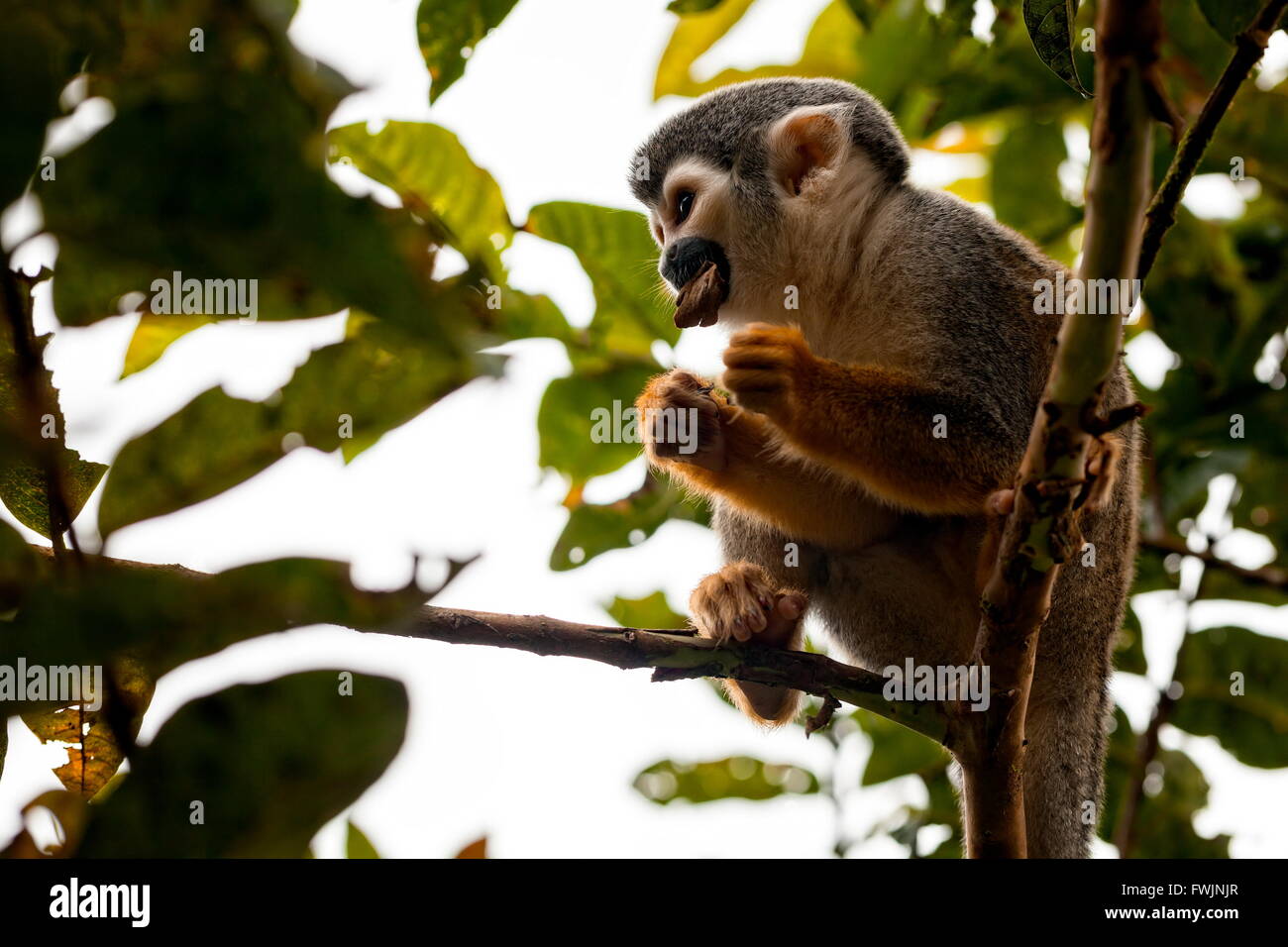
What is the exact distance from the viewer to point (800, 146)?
4.06m

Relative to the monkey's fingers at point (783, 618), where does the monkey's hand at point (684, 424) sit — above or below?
above

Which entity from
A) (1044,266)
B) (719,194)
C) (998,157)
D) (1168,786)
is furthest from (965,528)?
(998,157)

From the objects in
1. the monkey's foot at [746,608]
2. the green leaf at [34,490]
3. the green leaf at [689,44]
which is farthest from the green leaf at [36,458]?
the green leaf at [689,44]

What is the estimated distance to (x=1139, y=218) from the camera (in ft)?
5.27

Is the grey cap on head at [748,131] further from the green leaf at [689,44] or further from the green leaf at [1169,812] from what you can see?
the green leaf at [1169,812]

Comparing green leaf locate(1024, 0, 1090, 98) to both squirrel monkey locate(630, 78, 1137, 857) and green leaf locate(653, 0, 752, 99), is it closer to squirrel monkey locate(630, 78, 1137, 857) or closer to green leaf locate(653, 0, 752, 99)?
squirrel monkey locate(630, 78, 1137, 857)

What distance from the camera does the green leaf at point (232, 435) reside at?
3.82 feet

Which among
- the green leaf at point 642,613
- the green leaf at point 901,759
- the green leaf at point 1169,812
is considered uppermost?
the green leaf at point 642,613

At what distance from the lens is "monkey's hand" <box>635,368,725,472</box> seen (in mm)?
3510

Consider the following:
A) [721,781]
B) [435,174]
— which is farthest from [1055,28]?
[721,781]

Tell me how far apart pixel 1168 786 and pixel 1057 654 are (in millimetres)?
1428

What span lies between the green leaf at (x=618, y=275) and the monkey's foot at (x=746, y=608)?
43.6 inches

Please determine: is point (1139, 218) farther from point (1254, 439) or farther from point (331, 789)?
point (1254, 439)

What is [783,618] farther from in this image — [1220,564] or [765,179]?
[1220,564]
